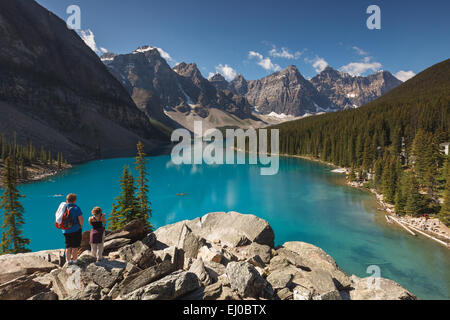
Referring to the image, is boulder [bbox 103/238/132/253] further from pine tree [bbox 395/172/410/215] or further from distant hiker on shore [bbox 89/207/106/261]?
pine tree [bbox 395/172/410/215]

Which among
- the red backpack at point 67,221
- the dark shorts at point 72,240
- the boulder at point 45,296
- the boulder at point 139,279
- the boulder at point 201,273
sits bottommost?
the boulder at point 201,273

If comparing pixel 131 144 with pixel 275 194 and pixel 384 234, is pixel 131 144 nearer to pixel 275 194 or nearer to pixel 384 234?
pixel 275 194

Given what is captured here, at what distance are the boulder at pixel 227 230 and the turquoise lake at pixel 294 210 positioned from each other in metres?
12.1

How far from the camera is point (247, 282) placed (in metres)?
7.57

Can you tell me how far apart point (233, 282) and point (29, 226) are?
38.2 m

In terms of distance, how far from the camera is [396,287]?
29.9 ft

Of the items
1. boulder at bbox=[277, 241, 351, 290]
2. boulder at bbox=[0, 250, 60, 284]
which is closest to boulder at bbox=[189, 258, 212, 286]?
boulder at bbox=[0, 250, 60, 284]

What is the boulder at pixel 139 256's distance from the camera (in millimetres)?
8523

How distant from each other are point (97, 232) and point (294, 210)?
36.5 metres

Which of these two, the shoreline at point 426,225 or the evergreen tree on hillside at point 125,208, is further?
the shoreline at point 426,225

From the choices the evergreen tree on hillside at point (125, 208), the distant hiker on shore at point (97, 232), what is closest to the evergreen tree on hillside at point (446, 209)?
the evergreen tree on hillside at point (125, 208)

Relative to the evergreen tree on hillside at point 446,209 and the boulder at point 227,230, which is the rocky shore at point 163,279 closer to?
the boulder at point 227,230

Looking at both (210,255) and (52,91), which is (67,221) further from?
(52,91)

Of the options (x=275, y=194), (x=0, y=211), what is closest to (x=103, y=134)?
(x=0, y=211)
